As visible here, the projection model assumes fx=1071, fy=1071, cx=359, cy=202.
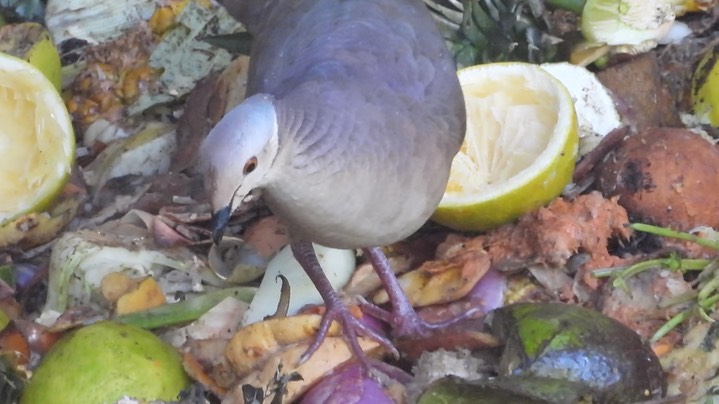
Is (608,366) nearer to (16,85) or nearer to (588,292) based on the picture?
(588,292)

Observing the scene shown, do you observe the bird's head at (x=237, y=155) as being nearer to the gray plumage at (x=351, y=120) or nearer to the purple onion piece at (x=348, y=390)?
the gray plumage at (x=351, y=120)

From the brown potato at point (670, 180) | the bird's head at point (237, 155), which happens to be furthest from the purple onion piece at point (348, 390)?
the brown potato at point (670, 180)

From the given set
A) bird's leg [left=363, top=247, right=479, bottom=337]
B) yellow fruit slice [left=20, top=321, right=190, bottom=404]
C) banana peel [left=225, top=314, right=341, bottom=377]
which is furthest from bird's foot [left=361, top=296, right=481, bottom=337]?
yellow fruit slice [left=20, top=321, right=190, bottom=404]

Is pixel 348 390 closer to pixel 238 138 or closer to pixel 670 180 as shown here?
pixel 238 138

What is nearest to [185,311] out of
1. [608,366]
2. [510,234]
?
[510,234]

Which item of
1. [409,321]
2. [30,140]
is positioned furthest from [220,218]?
[30,140]
